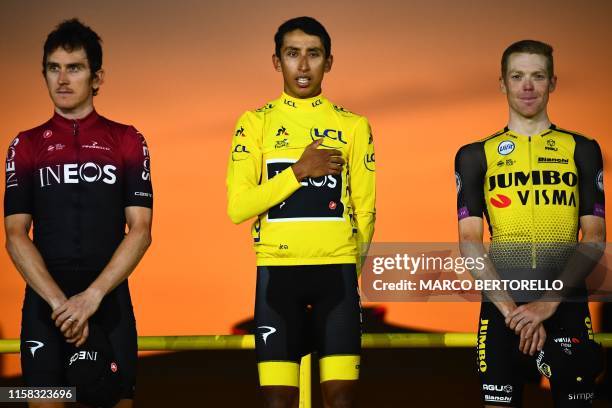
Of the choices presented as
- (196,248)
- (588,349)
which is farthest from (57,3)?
(588,349)

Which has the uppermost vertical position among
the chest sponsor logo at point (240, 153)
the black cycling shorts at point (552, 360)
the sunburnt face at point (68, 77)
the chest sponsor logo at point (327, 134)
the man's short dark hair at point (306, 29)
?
the man's short dark hair at point (306, 29)

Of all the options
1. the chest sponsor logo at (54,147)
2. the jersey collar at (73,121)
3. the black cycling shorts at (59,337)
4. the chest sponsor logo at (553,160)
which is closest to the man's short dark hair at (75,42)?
the jersey collar at (73,121)

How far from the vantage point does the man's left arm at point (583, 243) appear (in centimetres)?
302

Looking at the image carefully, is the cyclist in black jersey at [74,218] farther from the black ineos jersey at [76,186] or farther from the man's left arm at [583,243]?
the man's left arm at [583,243]

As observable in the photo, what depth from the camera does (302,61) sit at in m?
3.18

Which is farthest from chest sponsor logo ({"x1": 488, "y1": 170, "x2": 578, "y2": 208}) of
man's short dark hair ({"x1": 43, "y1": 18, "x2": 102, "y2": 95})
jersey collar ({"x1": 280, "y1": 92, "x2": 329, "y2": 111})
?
man's short dark hair ({"x1": 43, "y1": 18, "x2": 102, "y2": 95})

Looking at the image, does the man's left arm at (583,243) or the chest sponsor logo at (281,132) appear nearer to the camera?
the man's left arm at (583,243)

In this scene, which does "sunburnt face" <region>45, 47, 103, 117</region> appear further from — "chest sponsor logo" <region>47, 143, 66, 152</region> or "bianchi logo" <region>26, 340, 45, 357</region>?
"bianchi logo" <region>26, 340, 45, 357</region>

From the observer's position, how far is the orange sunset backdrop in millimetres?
5086

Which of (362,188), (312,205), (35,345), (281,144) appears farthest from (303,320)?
(35,345)

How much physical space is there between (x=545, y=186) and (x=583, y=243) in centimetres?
23

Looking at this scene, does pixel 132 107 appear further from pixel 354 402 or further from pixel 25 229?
pixel 354 402

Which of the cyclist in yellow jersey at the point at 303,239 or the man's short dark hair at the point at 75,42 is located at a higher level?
the man's short dark hair at the point at 75,42

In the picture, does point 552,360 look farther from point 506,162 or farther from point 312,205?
point 312,205
